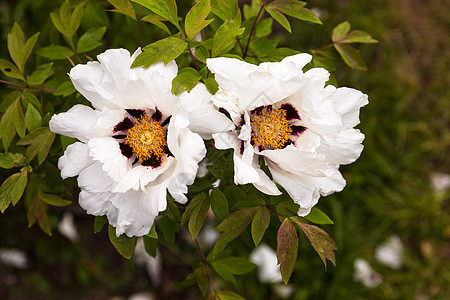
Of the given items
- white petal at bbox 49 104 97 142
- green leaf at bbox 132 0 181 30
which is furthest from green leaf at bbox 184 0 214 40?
white petal at bbox 49 104 97 142

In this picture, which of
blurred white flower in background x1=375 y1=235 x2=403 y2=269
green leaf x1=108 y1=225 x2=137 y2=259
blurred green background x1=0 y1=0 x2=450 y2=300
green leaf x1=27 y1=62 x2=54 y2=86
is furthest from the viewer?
blurred white flower in background x1=375 y1=235 x2=403 y2=269

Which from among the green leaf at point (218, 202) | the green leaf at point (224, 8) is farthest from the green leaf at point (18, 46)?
the green leaf at point (218, 202)

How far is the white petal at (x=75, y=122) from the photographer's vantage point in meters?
1.18

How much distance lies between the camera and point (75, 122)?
1.19 metres

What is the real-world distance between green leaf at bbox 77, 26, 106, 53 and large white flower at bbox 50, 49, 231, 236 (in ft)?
1.25

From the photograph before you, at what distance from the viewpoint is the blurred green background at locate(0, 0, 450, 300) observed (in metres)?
2.90

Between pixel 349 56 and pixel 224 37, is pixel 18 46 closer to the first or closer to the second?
pixel 224 37

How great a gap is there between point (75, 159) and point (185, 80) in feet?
1.25

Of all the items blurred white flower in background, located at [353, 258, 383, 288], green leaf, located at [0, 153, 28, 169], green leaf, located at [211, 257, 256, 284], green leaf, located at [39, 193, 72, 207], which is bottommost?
blurred white flower in background, located at [353, 258, 383, 288]

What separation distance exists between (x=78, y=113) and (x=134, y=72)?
198 mm

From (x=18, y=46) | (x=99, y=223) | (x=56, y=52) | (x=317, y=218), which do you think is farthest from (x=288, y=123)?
(x=18, y=46)

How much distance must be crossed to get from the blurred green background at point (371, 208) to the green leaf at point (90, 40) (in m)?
1.17

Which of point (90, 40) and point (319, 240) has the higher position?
point (90, 40)

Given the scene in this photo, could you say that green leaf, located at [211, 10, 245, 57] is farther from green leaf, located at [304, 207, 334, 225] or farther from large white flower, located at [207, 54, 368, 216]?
green leaf, located at [304, 207, 334, 225]
